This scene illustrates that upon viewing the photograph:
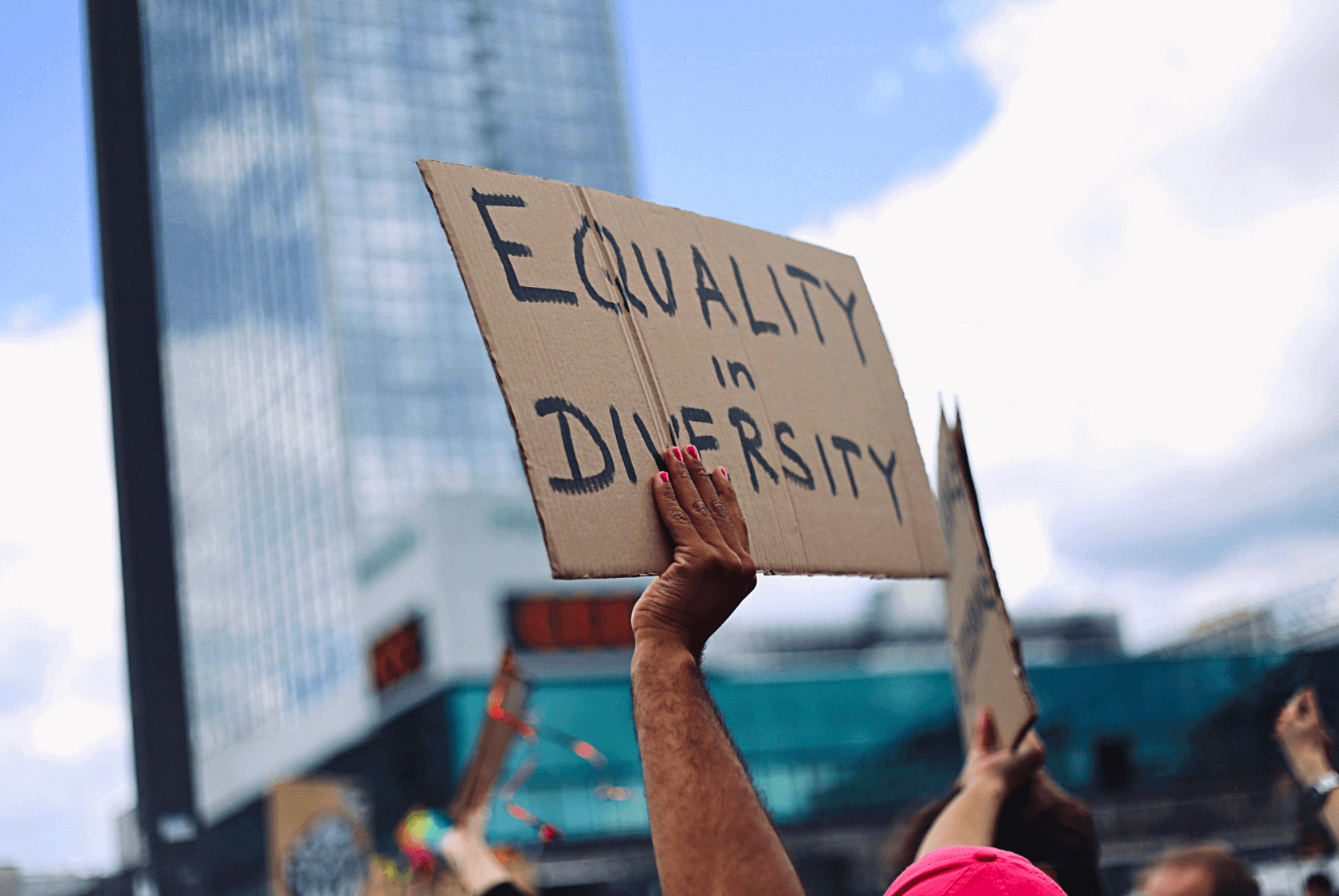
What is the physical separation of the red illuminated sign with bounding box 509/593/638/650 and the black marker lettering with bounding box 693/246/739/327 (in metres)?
30.2

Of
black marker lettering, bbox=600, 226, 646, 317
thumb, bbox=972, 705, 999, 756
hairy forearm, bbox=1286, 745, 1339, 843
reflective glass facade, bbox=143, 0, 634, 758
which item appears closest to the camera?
black marker lettering, bbox=600, 226, 646, 317

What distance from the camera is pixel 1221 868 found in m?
2.88

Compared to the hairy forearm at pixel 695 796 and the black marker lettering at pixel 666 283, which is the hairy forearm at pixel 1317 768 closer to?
the black marker lettering at pixel 666 283

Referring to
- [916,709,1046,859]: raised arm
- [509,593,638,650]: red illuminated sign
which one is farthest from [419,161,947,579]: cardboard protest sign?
[509,593,638,650]: red illuminated sign

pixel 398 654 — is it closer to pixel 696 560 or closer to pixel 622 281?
pixel 622 281

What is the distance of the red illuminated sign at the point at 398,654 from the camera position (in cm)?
3369

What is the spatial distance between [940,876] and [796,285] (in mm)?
1094

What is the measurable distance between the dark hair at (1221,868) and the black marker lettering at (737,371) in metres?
1.82

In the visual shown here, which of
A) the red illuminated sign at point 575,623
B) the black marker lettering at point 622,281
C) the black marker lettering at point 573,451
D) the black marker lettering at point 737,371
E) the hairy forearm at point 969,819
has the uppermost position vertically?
the red illuminated sign at point 575,623

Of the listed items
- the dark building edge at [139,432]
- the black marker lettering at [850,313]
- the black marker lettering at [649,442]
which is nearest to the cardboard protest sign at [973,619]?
the black marker lettering at [850,313]

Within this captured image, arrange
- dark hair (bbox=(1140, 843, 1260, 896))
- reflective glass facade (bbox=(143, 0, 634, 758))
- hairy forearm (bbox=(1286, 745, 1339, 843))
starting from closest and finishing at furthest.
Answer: hairy forearm (bbox=(1286, 745, 1339, 843)), dark hair (bbox=(1140, 843, 1260, 896)), reflective glass facade (bbox=(143, 0, 634, 758))

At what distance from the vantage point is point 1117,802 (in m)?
36.4

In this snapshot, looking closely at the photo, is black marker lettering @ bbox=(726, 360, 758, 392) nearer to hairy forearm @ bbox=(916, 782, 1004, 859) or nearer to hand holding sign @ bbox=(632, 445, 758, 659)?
hand holding sign @ bbox=(632, 445, 758, 659)

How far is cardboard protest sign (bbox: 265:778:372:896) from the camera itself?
21.1 feet
